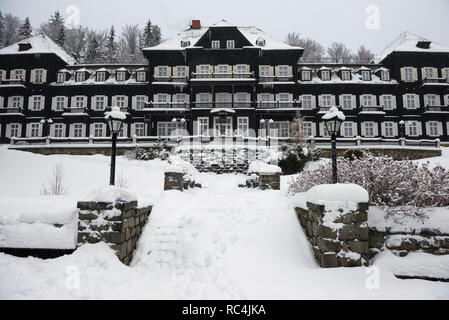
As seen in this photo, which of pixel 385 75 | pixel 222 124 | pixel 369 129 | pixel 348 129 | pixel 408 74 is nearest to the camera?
pixel 222 124

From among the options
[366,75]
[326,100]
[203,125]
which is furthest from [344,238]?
[366,75]

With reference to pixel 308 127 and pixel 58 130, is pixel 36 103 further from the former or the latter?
pixel 308 127

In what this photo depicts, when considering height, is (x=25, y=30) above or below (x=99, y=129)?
above

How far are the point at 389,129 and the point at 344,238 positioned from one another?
102ft

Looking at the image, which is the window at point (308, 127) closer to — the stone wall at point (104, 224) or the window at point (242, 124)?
the window at point (242, 124)

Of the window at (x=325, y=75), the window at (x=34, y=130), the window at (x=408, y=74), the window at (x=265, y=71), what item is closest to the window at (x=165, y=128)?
the window at (x=265, y=71)

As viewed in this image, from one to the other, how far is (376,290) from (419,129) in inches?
1304

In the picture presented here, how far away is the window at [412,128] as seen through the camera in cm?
3067

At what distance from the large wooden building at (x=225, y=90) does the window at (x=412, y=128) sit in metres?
0.11

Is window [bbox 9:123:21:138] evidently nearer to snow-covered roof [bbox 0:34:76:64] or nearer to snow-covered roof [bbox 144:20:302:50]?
snow-covered roof [bbox 0:34:76:64]

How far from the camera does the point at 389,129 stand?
102 feet
